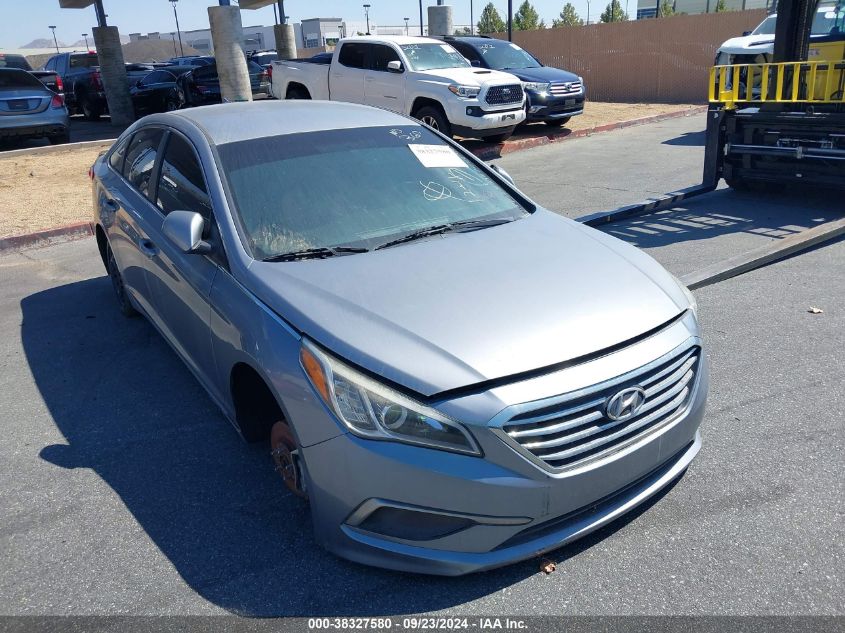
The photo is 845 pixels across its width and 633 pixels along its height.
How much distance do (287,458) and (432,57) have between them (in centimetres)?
1133

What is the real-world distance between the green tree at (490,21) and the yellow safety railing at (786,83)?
60755mm

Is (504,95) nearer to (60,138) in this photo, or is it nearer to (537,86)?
(537,86)

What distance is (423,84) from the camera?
12227 mm

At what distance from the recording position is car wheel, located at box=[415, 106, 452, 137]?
1223cm

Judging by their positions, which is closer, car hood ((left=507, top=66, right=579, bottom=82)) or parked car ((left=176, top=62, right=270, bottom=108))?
car hood ((left=507, top=66, right=579, bottom=82))

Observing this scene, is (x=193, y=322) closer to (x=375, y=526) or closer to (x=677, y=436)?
(x=375, y=526)

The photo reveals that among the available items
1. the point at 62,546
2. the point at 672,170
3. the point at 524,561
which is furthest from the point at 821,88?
the point at 62,546

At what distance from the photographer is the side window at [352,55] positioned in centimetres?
1355

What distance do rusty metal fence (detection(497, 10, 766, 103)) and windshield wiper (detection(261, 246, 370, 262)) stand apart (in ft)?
66.1

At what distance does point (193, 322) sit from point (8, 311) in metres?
3.41

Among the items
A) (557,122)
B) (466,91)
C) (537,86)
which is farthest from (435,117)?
(557,122)

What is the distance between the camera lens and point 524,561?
277 centimetres

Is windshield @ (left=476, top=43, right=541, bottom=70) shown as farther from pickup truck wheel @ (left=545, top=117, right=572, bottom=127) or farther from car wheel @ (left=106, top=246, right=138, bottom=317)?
car wheel @ (left=106, top=246, right=138, bottom=317)

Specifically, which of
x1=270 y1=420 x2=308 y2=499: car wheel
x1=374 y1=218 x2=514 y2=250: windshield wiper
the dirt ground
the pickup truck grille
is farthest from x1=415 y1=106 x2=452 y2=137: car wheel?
x1=270 y1=420 x2=308 y2=499: car wheel
